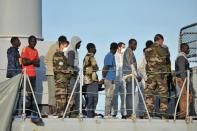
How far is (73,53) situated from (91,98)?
41.7 inches

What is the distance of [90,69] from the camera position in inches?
562

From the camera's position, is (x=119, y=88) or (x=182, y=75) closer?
(x=182, y=75)

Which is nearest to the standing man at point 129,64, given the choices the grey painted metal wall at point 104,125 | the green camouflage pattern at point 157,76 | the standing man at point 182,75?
the green camouflage pattern at point 157,76

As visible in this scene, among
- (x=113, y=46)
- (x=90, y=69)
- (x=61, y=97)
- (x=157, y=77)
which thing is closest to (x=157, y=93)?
(x=157, y=77)

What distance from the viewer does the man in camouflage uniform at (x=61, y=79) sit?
13781mm

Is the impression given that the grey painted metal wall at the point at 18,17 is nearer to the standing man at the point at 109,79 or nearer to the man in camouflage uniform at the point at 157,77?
the standing man at the point at 109,79

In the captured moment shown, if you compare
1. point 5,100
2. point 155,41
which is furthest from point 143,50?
point 5,100

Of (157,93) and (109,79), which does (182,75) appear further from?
(109,79)

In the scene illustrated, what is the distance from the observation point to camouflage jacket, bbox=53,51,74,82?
545 inches

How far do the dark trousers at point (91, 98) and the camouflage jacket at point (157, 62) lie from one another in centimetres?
125

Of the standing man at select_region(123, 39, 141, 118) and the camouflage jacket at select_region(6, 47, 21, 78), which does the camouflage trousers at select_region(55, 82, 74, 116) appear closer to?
the camouflage jacket at select_region(6, 47, 21, 78)

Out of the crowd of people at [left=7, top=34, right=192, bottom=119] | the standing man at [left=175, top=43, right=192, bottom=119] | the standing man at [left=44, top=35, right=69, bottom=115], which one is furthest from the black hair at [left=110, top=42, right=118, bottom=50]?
the standing man at [left=175, top=43, right=192, bottom=119]

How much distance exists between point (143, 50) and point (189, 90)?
143 cm

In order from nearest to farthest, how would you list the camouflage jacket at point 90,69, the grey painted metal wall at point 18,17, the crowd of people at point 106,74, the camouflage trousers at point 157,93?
the crowd of people at point 106,74, the camouflage jacket at point 90,69, the camouflage trousers at point 157,93, the grey painted metal wall at point 18,17
